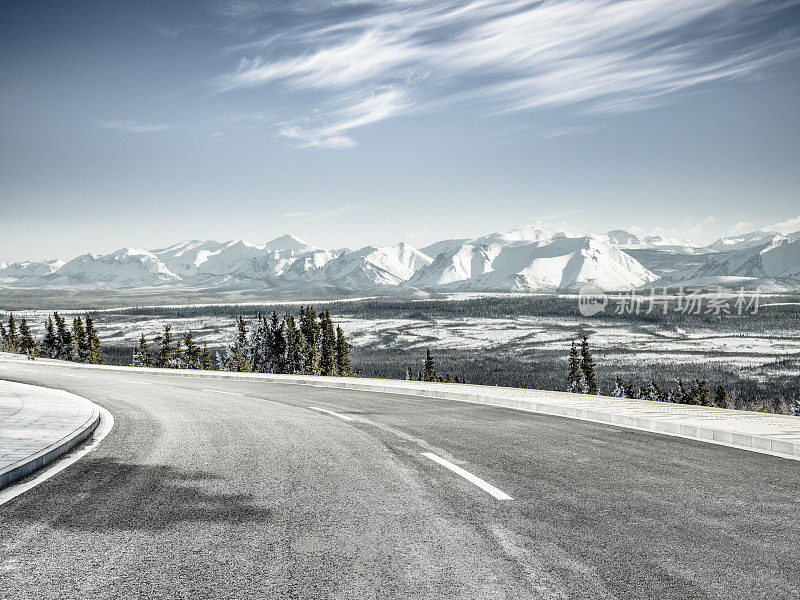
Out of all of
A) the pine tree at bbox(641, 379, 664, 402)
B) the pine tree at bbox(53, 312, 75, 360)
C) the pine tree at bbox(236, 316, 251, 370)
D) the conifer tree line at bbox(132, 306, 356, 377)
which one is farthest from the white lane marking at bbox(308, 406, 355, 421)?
the pine tree at bbox(53, 312, 75, 360)

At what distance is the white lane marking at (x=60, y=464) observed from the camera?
633 centimetres

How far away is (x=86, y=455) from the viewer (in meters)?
8.53

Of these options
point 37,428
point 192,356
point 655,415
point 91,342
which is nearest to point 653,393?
point 192,356

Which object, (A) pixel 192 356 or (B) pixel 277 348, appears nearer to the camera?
(B) pixel 277 348

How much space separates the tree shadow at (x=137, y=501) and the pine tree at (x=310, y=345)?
2912 inches

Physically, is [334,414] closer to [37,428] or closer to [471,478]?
[37,428]

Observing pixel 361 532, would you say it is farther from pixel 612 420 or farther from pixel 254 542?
pixel 612 420

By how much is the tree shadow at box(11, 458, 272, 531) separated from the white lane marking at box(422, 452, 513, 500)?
85.9 inches

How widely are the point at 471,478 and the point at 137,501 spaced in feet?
11.1

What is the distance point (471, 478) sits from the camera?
6965mm

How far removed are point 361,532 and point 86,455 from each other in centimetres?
526

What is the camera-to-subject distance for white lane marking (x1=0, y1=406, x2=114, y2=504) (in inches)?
249

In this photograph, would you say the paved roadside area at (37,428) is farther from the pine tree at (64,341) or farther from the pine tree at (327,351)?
the pine tree at (64,341)

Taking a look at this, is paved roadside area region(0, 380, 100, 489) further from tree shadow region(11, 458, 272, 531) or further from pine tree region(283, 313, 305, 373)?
pine tree region(283, 313, 305, 373)
